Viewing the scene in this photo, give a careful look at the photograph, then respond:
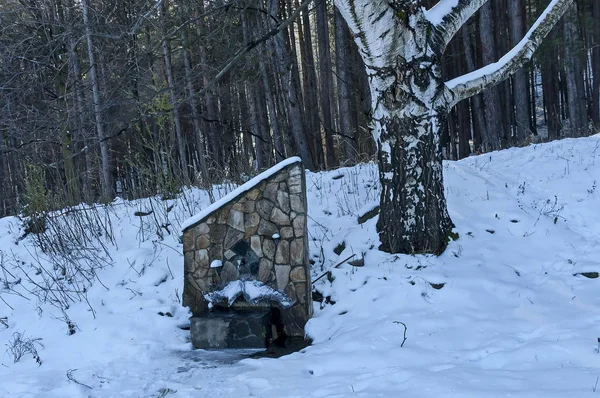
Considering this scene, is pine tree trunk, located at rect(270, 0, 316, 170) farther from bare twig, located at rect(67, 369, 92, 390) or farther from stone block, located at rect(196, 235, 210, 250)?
bare twig, located at rect(67, 369, 92, 390)

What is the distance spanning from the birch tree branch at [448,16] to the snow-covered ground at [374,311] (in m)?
1.95

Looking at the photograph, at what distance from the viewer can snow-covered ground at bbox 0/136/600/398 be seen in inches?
139

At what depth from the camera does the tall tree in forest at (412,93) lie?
5176 mm

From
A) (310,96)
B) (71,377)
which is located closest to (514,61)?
(71,377)

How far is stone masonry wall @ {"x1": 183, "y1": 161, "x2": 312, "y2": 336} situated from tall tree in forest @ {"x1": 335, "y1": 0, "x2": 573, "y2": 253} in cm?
99

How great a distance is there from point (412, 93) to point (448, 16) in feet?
3.27

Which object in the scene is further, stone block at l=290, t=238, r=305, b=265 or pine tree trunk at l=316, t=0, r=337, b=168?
pine tree trunk at l=316, t=0, r=337, b=168

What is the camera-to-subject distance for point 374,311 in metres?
4.84

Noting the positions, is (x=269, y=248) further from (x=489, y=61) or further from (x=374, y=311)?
(x=489, y=61)

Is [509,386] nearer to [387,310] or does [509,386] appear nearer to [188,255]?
[387,310]

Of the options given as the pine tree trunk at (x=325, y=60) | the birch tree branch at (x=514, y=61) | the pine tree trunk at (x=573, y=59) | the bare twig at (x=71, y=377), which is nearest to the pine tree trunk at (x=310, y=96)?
the pine tree trunk at (x=325, y=60)

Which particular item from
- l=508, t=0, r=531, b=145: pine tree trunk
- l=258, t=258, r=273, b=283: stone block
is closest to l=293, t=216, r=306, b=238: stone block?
l=258, t=258, r=273, b=283: stone block

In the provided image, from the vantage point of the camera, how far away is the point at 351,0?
5.02 meters

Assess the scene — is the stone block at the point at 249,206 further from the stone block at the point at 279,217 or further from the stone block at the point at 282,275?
the stone block at the point at 282,275
